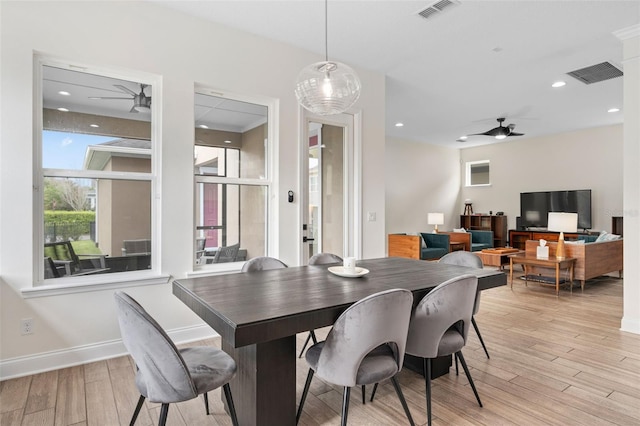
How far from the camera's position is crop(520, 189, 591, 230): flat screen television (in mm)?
7577

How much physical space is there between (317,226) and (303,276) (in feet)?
6.06

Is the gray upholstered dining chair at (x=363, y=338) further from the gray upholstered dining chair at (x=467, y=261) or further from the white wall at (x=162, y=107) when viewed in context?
the white wall at (x=162, y=107)

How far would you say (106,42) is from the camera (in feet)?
9.41

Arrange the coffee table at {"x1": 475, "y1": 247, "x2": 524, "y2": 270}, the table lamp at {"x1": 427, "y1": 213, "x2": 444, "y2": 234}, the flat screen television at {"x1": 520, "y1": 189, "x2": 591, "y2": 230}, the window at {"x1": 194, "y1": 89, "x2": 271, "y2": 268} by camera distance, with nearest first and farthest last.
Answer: the window at {"x1": 194, "y1": 89, "x2": 271, "y2": 268} < the coffee table at {"x1": 475, "y1": 247, "x2": 524, "y2": 270} < the flat screen television at {"x1": 520, "y1": 189, "x2": 591, "y2": 230} < the table lamp at {"x1": 427, "y1": 213, "x2": 444, "y2": 234}

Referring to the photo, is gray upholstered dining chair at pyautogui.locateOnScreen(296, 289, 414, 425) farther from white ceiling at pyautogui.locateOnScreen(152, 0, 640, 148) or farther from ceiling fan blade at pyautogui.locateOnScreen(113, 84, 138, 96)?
ceiling fan blade at pyautogui.locateOnScreen(113, 84, 138, 96)

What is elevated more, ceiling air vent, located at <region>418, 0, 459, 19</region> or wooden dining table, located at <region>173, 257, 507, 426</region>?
ceiling air vent, located at <region>418, 0, 459, 19</region>

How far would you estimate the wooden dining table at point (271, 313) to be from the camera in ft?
4.86

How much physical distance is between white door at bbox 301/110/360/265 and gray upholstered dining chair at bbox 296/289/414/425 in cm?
239

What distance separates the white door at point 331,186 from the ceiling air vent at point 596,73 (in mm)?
2994

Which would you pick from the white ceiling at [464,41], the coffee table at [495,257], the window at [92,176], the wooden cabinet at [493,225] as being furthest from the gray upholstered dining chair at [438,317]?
the wooden cabinet at [493,225]

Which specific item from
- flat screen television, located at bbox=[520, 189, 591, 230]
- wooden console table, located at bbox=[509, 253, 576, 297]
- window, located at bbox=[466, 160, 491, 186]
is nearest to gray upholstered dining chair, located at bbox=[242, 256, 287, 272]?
wooden console table, located at bbox=[509, 253, 576, 297]

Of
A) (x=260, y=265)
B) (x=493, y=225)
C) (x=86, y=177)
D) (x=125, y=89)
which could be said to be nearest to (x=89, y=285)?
(x=86, y=177)

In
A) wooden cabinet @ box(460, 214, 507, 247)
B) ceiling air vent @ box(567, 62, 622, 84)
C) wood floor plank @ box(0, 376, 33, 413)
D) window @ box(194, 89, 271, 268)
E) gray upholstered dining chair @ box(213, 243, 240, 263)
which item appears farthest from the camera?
wooden cabinet @ box(460, 214, 507, 247)

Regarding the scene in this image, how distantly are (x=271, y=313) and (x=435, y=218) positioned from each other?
25.2 ft
